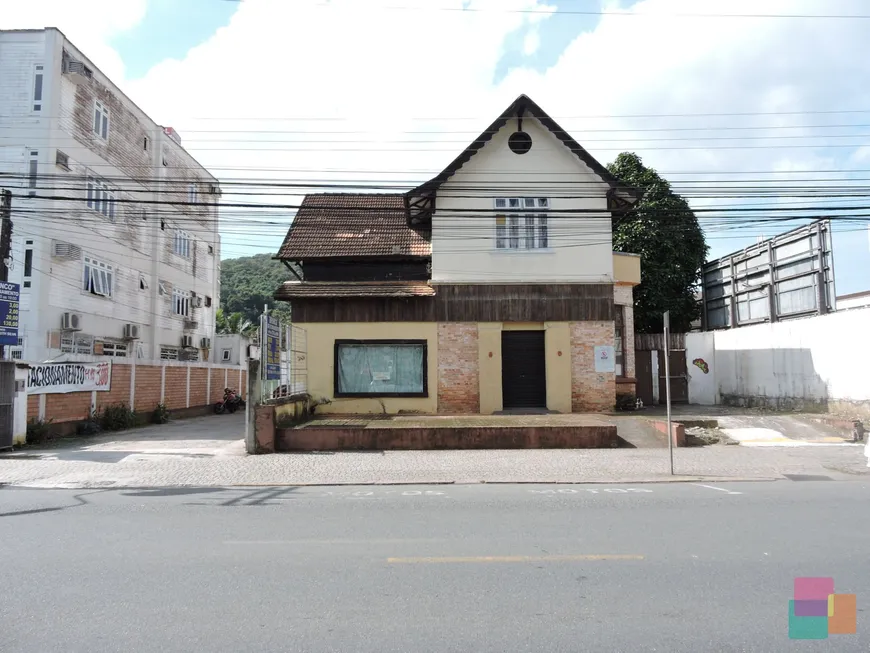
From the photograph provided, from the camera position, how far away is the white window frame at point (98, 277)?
83.1 ft

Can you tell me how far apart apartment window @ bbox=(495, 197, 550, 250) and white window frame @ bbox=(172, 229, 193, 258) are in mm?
21725

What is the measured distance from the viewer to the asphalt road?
13.7 ft

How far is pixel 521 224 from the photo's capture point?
18484mm

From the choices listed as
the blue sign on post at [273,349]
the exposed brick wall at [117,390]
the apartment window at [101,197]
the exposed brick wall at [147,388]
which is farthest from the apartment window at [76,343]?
the blue sign on post at [273,349]

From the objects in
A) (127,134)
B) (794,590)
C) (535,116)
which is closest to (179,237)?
(127,134)

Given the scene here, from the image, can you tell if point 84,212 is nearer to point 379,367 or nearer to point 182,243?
point 182,243

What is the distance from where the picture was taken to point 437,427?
14.2m

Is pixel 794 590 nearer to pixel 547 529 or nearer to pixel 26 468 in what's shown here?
pixel 547 529

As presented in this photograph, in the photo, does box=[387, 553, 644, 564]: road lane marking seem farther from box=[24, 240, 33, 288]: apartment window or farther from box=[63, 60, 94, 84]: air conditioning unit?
box=[63, 60, 94, 84]: air conditioning unit

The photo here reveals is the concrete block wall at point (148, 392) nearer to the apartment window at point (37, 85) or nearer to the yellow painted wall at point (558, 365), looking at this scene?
the apartment window at point (37, 85)

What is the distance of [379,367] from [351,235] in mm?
4570

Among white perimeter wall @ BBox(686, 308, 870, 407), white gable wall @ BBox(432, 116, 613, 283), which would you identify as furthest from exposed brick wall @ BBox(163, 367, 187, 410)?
white perimeter wall @ BBox(686, 308, 870, 407)

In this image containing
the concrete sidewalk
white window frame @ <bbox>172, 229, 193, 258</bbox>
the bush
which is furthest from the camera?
white window frame @ <bbox>172, 229, 193, 258</bbox>

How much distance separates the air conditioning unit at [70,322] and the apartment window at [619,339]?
19085mm
